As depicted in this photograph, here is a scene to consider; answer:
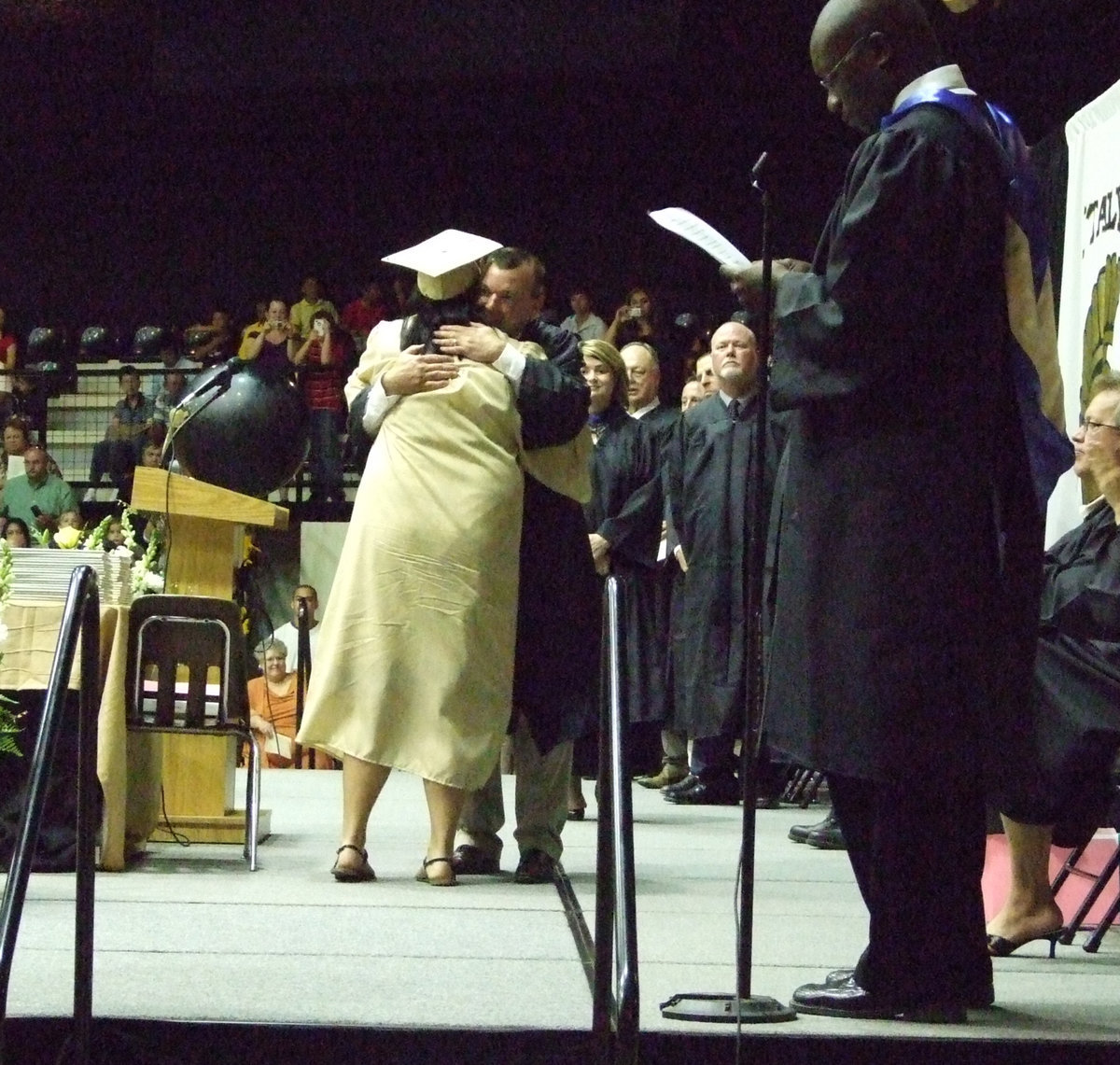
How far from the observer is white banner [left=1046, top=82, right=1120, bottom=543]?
5926 mm

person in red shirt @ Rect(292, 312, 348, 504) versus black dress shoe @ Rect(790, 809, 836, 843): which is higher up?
person in red shirt @ Rect(292, 312, 348, 504)

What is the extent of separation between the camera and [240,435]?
239 inches

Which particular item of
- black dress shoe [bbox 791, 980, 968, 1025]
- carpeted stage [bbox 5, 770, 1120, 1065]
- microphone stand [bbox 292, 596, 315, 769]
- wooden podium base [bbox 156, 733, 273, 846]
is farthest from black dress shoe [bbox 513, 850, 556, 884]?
microphone stand [bbox 292, 596, 315, 769]

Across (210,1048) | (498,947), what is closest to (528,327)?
(498,947)

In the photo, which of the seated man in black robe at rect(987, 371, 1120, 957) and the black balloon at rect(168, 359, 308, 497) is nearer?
the seated man in black robe at rect(987, 371, 1120, 957)

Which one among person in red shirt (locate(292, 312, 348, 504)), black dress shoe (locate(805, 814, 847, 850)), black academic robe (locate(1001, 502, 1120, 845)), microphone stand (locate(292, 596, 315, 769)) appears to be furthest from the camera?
person in red shirt (locate(292, 312, 348, 504))

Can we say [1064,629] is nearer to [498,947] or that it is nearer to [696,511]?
[498,947]

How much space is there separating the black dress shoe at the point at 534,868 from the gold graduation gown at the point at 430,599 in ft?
0.88

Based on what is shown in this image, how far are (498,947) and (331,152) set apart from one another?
1530 centimetres

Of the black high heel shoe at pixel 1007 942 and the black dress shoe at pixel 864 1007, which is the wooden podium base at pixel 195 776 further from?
the black dress shoe at pixel 864 1007

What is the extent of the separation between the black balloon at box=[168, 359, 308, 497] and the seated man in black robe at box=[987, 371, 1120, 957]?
2.77m

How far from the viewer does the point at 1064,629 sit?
3.98 metres

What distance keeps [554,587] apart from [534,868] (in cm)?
72

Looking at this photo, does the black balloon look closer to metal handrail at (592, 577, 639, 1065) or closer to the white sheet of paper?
the white sheet of paper
